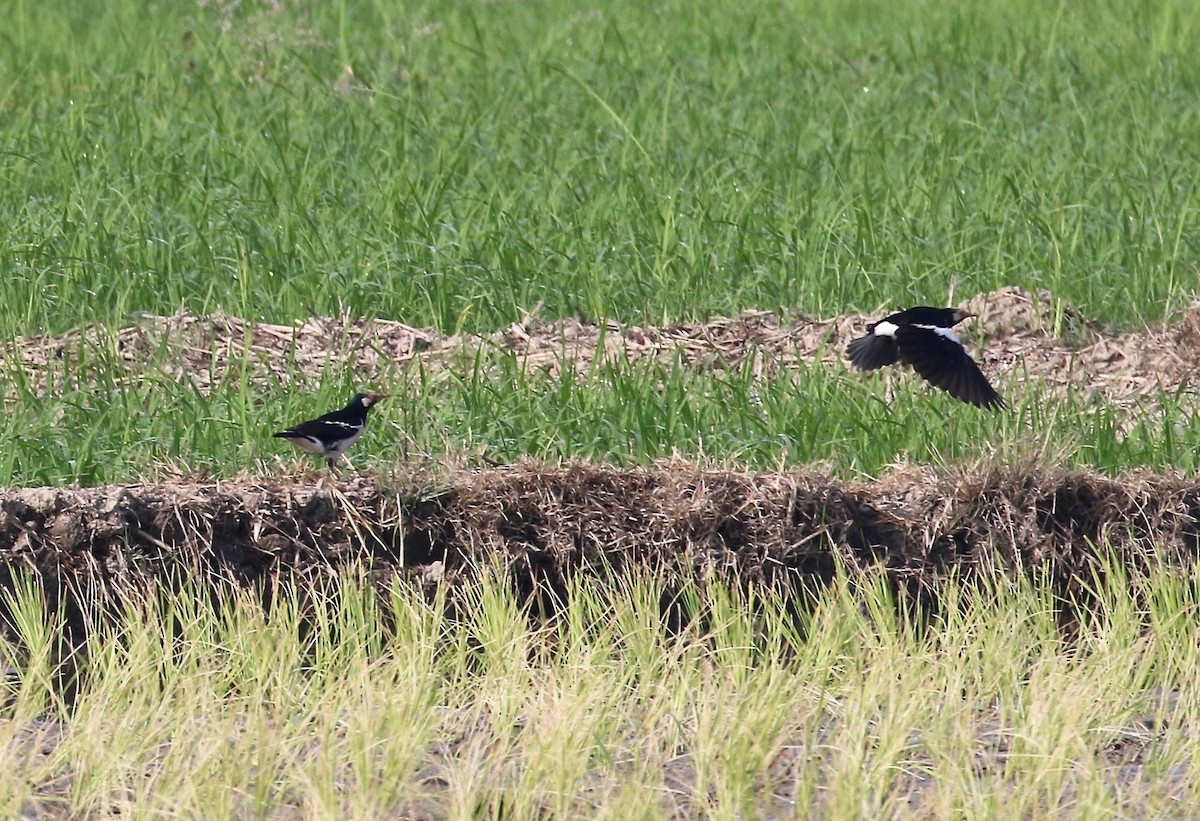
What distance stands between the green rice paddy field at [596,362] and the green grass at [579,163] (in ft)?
A: 0.09

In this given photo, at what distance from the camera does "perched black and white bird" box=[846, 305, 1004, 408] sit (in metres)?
5.06

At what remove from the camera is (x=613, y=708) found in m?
4.15

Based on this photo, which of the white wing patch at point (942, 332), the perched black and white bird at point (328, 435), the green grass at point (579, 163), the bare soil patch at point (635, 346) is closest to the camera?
the perched black and white bird at point (328, 435)

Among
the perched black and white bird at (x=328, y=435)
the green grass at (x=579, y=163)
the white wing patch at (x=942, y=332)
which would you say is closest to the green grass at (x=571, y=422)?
the perched black and white bird at (x=328, y=435)

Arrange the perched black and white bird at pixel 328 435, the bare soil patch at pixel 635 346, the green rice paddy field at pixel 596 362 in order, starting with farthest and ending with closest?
the bare soil patch at pixel 635 346
the perched black and white bird at pixel 328 435
the green rice paddy field at pixel 596 362

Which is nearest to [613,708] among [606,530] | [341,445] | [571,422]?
[606,530]

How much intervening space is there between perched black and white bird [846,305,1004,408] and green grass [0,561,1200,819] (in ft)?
1.81

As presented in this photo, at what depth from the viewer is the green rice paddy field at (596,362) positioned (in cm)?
391

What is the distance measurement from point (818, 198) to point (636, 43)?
3.35 meters

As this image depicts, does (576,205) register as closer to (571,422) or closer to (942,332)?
(571,422)

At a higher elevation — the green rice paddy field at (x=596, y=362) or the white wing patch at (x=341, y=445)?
the white wing patch at (x=341, y=445)

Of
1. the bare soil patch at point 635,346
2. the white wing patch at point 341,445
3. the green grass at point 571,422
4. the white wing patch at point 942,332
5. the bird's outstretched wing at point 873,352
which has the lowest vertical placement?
the bare soil patch at point 635,346

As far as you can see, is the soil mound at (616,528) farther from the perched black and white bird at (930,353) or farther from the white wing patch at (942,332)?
the white wing patch at (942,332)

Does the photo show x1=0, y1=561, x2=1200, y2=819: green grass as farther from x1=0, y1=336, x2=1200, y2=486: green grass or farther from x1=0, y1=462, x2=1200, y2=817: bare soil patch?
x1=0, y1=336, x2=1200, y2=486: green grass
